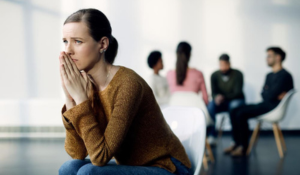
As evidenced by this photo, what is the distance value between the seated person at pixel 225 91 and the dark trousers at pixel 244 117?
213mm

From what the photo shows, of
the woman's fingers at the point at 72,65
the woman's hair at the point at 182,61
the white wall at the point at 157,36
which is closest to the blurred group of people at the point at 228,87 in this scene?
the woman's hair at the point at 182,61

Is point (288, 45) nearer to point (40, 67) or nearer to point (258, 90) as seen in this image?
point (258, 90)

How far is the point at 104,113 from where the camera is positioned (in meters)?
1.23

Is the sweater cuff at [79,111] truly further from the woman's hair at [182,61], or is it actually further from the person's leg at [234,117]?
the person's leg at [234,117]

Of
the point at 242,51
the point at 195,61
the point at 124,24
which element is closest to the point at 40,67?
the point at 124,24

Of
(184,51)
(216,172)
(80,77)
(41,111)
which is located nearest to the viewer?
(80,77)

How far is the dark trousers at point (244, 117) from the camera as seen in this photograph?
12.5ft

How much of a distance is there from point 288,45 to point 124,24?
2.68 metres

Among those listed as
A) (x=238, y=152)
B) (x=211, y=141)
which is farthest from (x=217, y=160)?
(x=211, y=141)

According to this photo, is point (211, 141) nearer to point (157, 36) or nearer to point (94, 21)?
point (157, 36)

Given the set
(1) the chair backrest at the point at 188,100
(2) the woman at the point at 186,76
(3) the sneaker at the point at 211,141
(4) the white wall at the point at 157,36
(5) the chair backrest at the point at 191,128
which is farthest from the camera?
(4) the white wall at the point at 157,36

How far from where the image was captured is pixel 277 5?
17.3 ft

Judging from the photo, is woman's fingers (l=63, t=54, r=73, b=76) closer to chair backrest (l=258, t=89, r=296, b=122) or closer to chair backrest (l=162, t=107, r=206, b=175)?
chair backrest (l=162, t=107, r=206, b=175)

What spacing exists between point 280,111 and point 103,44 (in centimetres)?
299
